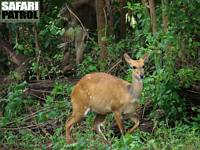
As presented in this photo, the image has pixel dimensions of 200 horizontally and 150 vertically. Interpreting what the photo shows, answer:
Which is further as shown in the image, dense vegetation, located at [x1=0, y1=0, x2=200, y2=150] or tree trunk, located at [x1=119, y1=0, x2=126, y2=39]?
tree trunk, located at [x1=119, y1=0, x2=126, y2=39]

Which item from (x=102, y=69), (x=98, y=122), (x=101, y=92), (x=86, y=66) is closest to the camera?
(x=101, y=92)

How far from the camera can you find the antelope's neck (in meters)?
10.2

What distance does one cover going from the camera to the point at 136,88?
10211 millimetres

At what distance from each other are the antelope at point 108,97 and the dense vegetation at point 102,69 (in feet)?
0.90

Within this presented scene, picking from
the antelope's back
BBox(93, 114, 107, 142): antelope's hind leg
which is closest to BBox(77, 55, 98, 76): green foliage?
BBox(93, 114, 107, 142): antelope's hind leg

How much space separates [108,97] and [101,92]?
0.16 metres

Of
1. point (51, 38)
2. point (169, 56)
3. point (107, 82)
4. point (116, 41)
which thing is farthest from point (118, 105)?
point (51, 38)

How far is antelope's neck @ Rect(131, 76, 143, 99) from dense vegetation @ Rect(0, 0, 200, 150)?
18.7 inches

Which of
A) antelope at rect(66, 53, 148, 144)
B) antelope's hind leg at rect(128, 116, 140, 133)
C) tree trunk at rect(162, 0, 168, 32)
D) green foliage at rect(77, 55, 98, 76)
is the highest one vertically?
tree trunk at rect(162, 0, 168, 32)

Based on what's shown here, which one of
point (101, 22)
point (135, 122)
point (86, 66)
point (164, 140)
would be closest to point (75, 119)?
point (135, 122)

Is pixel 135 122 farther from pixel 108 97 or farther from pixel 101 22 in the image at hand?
pixel 101 22

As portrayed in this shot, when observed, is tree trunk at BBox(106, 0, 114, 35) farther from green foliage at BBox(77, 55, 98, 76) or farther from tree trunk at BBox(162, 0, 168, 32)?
tree trunk at BBox(162, 0, 168, 32)

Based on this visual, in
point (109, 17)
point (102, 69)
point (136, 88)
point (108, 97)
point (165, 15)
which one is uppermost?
point (109, 17)

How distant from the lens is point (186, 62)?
10516 millimetres
